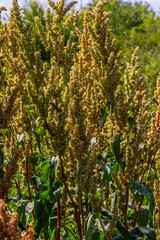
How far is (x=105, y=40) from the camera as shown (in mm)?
2197

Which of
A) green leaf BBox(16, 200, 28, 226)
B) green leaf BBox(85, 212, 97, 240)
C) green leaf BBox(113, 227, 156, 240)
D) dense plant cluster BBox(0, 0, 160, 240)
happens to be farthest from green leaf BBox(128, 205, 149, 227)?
green leaf BBox(16, 200, 28, 226)

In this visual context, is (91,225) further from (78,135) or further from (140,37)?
(140,37)

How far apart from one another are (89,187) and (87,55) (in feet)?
4.72

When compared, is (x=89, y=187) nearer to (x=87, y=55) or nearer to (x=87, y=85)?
(x=87, y=85)

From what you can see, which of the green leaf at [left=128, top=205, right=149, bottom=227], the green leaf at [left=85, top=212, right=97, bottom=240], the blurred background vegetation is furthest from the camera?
the blurred background vegetation

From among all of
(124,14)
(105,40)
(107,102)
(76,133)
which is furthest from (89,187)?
(124,14)

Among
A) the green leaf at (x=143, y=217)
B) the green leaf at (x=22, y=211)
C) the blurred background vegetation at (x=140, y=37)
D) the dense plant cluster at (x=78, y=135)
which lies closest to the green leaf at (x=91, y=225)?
the dense plant cluster at (x=78, y=135)

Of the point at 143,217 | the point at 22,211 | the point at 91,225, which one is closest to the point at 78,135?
the point at 91,225

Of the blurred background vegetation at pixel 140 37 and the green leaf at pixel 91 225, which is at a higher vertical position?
the blurred background vegetation at pixel 140 37

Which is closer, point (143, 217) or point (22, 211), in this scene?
point (22, 211)

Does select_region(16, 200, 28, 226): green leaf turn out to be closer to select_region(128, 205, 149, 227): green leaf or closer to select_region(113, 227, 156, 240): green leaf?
select_region(113, 227, 156, 240): green leaf

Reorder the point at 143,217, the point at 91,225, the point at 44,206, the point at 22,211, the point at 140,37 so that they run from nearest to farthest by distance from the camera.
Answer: the point at 91,225, the point at 44,206, the point at 22,211, the point at 143,217, the point at 140,37

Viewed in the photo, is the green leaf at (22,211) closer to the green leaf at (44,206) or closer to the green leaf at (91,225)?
the green leaf at (44,206)

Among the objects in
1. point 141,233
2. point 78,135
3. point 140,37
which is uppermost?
point 140,37
